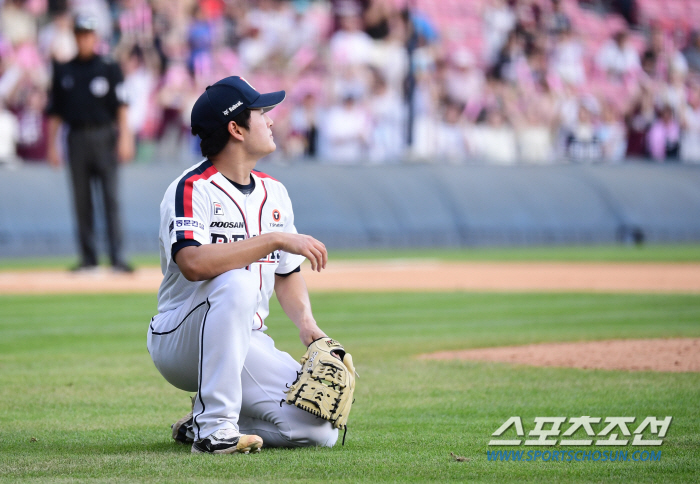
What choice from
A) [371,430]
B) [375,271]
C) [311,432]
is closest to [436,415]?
[371,430]

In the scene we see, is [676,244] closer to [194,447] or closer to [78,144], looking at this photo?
[78,144]

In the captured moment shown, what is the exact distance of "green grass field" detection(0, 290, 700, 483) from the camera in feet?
11.6

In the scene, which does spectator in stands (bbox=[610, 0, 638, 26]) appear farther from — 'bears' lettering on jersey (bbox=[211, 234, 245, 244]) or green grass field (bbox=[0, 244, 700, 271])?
'bears' lettering on jersey (bbox=[211, 234, 245, 244])

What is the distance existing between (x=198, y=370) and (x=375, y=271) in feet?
33.6

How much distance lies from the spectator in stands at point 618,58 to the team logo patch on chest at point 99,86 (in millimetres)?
15237

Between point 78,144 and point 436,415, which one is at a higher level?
point 78,144

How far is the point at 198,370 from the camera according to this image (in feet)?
12.8

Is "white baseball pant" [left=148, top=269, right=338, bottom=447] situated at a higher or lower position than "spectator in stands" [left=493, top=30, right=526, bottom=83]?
lower

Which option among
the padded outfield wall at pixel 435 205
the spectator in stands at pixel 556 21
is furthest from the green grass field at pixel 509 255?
the spectator in stands at pixel 556 21

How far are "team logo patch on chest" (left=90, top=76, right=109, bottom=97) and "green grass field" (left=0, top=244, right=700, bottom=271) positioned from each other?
3.39 metres

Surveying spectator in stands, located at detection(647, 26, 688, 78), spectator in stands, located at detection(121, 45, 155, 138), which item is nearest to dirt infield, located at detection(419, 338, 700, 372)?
spectator in stands, located at detection(121, 45, 155, 138)

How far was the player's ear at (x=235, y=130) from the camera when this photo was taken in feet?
13.3

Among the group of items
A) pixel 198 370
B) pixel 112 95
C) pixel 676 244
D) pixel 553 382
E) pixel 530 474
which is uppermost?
pixel 112 95

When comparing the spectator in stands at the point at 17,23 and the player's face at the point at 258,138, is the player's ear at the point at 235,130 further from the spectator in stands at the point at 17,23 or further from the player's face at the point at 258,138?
the spectator in stands at the point at 17,23
